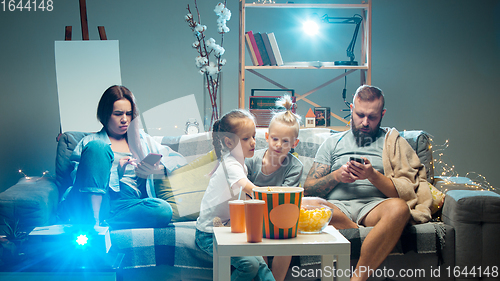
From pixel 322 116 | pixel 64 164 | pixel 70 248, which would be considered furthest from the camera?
pixel 322 116

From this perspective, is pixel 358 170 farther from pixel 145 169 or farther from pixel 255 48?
pixel 255 48

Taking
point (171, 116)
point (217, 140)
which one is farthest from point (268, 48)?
point (217, 140)

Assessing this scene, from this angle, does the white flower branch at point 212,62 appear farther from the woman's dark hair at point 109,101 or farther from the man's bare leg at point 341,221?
the man's bare leg at point 341,221

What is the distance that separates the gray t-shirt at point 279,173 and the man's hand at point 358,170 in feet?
0.73

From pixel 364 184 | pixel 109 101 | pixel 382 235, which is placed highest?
pixel 109 101

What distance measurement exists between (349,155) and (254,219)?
1.16 meters

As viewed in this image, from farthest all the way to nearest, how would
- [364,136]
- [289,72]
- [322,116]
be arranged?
[289,72], [322,116], [364,136]

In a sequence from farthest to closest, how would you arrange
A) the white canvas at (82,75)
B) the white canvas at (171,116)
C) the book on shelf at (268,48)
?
the white canvas at (171,116) → the book on shelf at (268,48) → the white canvas at (82,75)

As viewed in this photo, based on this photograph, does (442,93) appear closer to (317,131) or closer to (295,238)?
(317,131)

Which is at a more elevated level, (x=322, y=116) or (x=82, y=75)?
(x=82, y=75)

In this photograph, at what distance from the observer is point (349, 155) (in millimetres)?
1934

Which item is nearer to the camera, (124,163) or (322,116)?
(124,163)

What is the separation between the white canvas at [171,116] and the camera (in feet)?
9.25

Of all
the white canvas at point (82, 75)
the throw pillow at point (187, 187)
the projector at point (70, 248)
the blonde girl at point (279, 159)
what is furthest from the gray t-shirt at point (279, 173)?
the white canvas at point (82, 75)
